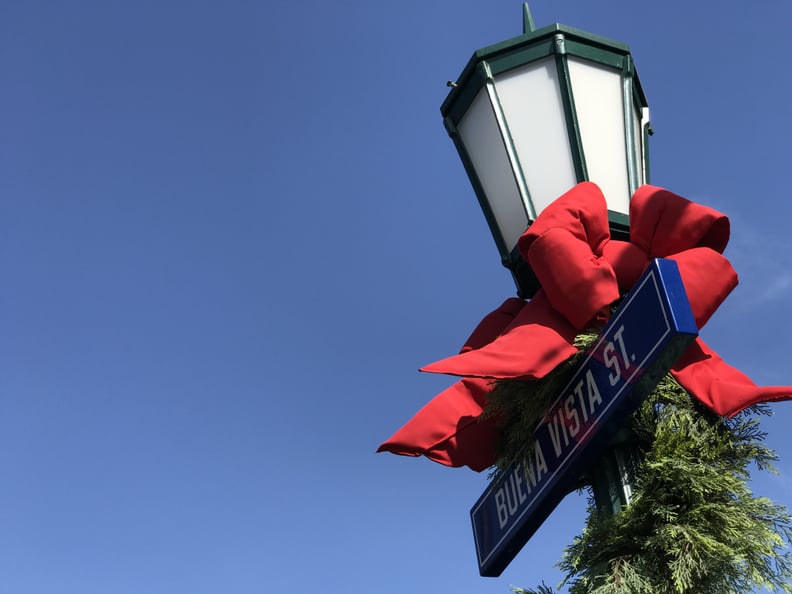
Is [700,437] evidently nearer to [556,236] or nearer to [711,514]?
[711,514]

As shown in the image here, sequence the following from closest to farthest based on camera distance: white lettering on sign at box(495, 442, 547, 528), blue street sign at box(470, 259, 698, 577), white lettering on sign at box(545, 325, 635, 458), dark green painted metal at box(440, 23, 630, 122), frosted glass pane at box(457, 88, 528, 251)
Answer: blue street sign at box(470, 259, 698, 577) < white lettering on sign at box(545, 325, 635, 458) < white lettering on sign at box(495, 442, 547, 528) < frosted glass pane at box(457, 88, 528, 251) < dark green painted metal at box(440, 23, 630, 122)

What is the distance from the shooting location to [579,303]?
3541 millimetres

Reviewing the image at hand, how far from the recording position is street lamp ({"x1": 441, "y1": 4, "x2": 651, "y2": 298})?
14.1 ft

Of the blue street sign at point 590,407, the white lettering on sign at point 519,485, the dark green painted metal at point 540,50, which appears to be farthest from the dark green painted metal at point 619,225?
the white lettering on sign at point 519,485

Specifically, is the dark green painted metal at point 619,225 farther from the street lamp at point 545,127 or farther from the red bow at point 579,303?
the red bow at point 579,303

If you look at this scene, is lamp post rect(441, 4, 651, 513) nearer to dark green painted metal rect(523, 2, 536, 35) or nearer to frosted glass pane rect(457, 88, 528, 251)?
frosted glass pane rect(457, 88, 528, 251)

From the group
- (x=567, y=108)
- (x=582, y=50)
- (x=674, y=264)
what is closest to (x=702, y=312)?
(x=674, y=264)

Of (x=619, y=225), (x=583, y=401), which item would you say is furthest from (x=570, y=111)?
(x=583, y=401)

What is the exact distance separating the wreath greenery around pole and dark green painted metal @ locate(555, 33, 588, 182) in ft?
3.18

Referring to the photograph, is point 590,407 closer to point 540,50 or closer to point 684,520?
point 684,520

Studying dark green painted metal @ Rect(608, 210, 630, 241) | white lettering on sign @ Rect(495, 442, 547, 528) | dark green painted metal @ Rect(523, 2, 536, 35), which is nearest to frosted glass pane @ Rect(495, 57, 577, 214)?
dark green painted metal @ Rect(608, 210, 630, 241)

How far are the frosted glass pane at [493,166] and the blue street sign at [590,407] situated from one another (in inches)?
41.9

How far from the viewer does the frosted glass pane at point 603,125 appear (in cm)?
434

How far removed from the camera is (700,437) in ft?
11.1
